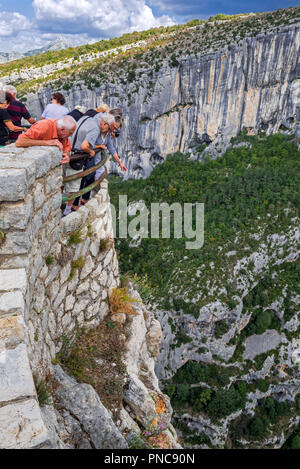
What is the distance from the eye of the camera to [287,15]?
3397 centimetres

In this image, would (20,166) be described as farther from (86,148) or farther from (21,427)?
(21,427)

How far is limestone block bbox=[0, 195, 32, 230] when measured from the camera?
92.2 inches

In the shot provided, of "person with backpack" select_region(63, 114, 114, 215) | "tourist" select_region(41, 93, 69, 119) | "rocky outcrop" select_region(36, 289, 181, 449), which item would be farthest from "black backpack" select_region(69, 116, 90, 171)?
"rocky outcrop" select_region(36, 289, 181, 449)

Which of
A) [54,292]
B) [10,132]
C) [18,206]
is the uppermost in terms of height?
[10,132]

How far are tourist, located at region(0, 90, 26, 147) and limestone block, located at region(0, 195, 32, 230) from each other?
250 centimetres

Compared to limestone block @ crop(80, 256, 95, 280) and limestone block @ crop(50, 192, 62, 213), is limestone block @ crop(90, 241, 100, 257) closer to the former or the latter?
limestone block @ crop(80, 256, 95, 280)

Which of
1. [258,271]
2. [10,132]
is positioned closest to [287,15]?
[258,271]

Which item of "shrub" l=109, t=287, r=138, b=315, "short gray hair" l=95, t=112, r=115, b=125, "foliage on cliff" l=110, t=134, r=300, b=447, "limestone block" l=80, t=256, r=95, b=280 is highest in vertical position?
"short gray hair" l=95, t=112, r=115, b=125

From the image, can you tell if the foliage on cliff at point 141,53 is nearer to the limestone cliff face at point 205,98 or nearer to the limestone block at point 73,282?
the limestone cliff face at point 205,98

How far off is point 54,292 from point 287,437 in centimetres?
3092

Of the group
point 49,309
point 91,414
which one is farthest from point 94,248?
point 91,414

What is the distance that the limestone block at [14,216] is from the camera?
234cm

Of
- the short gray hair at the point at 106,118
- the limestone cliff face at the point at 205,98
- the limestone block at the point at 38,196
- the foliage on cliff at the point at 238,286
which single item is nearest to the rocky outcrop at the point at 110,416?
the limestone block at the point at 38,196
